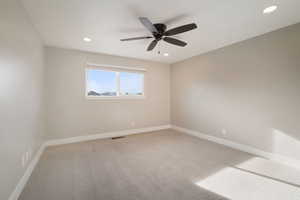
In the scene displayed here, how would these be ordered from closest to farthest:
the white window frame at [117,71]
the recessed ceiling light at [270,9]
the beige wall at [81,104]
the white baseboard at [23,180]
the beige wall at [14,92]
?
the beige wall at [14,92] < the white baseboard at [23,180] < the recessed ceiling light at [270,9] < the beige wall at [81,104] < the white window frame at [117,71]

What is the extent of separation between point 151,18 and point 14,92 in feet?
6.96

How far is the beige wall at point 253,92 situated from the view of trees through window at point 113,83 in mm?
1796

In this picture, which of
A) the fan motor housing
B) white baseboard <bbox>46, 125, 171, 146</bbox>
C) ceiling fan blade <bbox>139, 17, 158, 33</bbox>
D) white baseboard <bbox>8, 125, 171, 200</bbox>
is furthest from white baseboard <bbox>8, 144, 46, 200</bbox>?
the fan motor housing

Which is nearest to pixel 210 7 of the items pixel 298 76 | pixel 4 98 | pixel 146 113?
pixel 298 76

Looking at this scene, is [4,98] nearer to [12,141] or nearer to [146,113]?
[12,141]

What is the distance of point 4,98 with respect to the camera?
4.53 ft

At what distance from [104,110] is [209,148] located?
116 inches

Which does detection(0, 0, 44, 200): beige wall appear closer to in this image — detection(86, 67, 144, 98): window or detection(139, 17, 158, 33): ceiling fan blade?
detection(139, 17, 158, 33): ceiling fan blade

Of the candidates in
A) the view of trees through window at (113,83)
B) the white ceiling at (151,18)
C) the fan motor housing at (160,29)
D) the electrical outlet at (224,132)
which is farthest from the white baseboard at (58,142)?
the fan motor housing at (160,29)

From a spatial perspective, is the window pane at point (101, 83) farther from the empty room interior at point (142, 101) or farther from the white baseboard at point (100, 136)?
the white baseboard at point (100, 136)

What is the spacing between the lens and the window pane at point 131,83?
4.26 metres

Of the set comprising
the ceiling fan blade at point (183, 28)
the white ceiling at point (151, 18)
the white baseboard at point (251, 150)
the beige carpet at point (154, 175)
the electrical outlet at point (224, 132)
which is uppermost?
the white ceiling at point (151, 18)

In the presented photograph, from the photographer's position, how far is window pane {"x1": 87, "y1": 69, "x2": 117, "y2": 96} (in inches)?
150

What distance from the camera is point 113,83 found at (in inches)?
163
